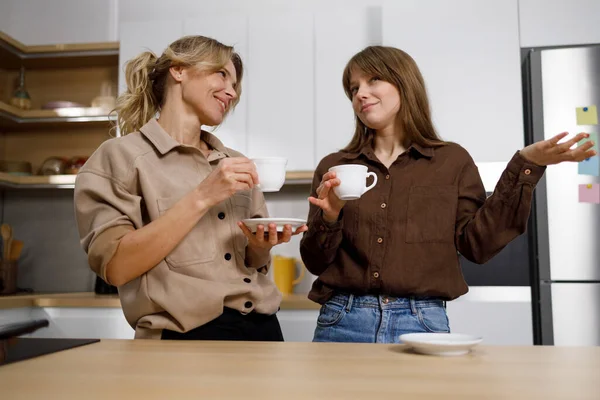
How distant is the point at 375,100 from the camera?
1419 millimetres

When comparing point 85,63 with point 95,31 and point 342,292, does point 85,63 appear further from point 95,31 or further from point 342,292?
point 342,292

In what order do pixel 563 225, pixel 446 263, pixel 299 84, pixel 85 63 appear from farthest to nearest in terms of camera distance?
pixel 85 63
pixel 299 84
pixel 563 225
pixel 446 263

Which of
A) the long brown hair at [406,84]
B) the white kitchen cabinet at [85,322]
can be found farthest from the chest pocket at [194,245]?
the white kitchen cabinet at [85,322]

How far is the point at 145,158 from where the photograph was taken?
1229 mm

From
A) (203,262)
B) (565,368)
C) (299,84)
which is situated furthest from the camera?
(299,84)

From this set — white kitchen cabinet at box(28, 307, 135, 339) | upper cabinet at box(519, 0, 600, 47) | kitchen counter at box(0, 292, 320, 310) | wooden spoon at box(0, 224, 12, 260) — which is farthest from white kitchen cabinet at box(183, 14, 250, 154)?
upper cabinet at box(519, 0, 600, 47)

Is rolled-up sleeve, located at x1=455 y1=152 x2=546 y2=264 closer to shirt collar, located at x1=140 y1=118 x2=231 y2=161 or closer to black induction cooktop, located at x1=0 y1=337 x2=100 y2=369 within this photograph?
shirt collar, located at x1=140 y1=118 x2=231 y2=161

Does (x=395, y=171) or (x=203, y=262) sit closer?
(x=203, y=262)

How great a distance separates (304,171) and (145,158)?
1.46 m

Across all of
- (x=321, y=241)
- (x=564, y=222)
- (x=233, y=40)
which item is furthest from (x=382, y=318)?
(x=233, y=40)

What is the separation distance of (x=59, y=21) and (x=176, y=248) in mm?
2585

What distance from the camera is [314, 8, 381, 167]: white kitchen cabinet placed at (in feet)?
8.64

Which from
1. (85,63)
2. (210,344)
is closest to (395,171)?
(210,344)

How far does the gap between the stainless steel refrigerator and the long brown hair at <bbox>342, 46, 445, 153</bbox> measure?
44.0 inches
